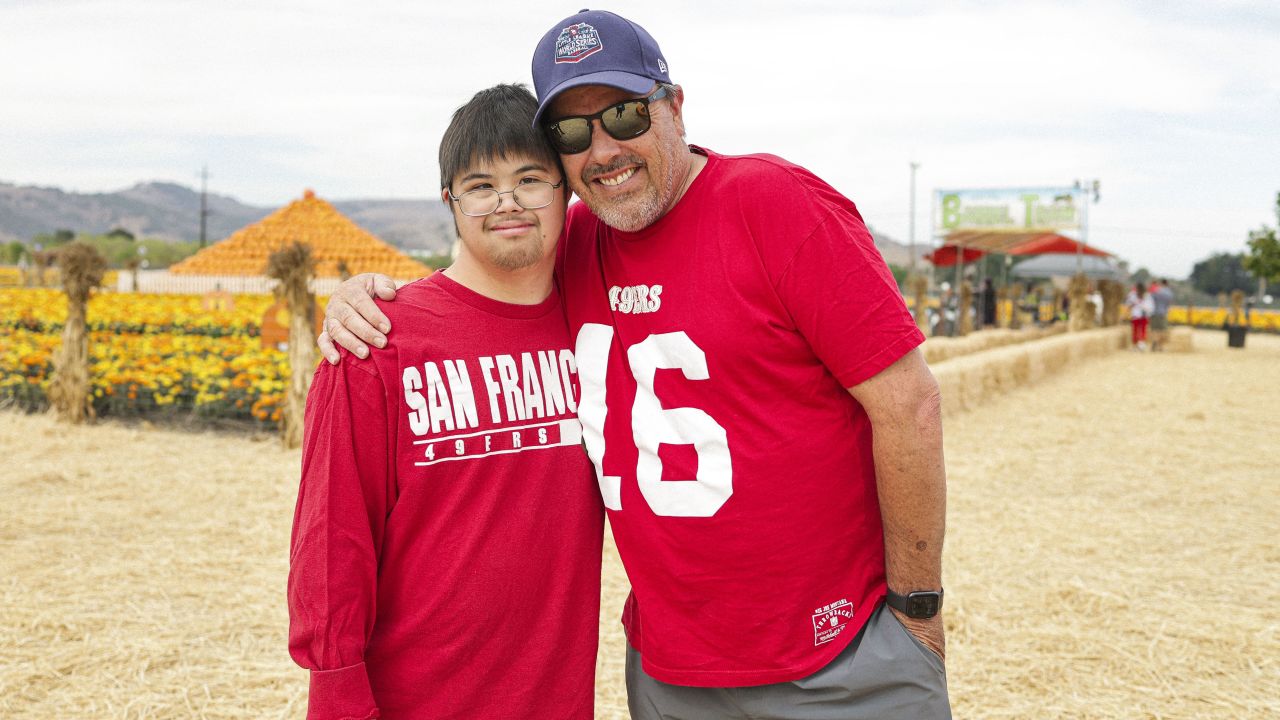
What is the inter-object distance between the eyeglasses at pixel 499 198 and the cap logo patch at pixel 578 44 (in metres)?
0.29

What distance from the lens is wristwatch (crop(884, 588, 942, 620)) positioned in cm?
213

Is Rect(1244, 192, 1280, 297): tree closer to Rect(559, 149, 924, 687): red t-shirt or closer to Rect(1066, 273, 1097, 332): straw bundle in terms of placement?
Rect(1066, 273, 1097, 332): straw bundle

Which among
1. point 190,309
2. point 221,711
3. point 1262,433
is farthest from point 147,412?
point 1262,433

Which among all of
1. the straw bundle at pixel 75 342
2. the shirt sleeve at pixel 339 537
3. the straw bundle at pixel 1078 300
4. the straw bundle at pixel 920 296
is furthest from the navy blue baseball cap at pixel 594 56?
the straw bundle at pixel 1078 300

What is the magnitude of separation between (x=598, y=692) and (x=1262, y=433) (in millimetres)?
9725

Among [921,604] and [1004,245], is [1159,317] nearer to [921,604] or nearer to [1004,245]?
[1004,245]

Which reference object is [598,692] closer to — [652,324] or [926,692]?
[926,692]

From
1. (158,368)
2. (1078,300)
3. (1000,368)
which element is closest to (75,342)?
(158,368)

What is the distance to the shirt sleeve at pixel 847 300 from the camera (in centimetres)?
197

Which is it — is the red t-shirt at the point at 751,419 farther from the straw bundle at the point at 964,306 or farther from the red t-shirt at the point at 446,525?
the straw bundle at the point at 964,306

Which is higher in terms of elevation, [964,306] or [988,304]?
[988,304]

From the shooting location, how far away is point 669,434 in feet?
6.82

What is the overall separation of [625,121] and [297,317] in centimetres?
652

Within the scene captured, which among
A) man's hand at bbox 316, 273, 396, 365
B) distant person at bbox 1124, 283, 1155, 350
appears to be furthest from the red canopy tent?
man's hand at bbox 316, 273, 396, 365
